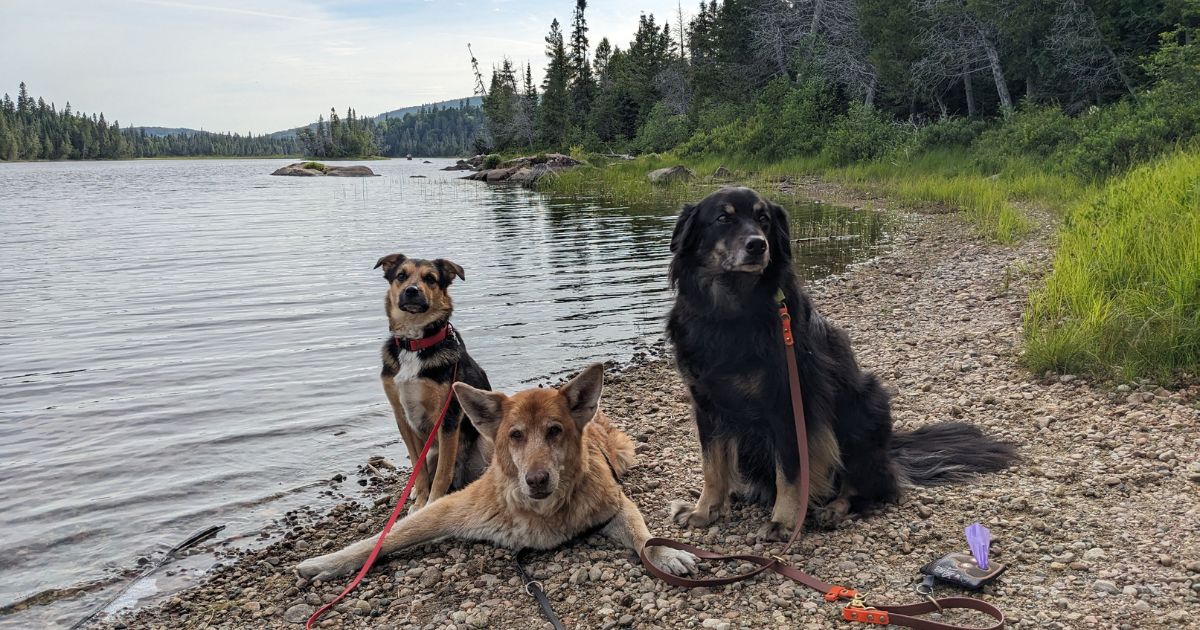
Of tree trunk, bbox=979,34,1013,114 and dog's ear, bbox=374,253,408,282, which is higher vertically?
tree trunk, bbox=979,34,1013,114

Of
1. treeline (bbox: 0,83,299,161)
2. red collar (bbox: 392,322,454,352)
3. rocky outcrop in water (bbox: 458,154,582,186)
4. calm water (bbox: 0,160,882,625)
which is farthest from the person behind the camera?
treeline (bbox: 0,83,299,161)

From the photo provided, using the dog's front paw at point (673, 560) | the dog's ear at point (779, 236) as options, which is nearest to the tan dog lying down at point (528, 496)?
the dog's front paw at point (673, 560)

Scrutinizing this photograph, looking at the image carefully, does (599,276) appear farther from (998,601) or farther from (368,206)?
(368,206)

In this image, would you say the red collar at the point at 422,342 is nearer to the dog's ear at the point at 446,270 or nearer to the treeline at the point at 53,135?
the dog's ear at the point at 446,270

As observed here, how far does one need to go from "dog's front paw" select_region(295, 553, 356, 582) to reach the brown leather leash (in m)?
1.96

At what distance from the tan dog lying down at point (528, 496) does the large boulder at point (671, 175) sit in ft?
111

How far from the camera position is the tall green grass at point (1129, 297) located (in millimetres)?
6430

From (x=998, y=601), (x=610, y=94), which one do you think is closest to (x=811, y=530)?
(x=998, y=601)

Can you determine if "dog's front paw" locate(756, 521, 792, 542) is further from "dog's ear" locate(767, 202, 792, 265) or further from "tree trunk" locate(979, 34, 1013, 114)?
"tree trunk" locate(979, 34, 1013, 114)

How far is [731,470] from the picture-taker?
16.5 feet

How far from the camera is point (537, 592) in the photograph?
4.33 metres

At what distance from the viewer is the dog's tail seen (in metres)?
5.89

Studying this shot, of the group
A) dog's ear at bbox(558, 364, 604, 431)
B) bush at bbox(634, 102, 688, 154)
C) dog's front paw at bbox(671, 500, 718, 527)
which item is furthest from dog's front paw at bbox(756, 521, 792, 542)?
bush at bbox(634, 102, 688, 154)

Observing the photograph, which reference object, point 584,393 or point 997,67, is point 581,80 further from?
point 584,393
